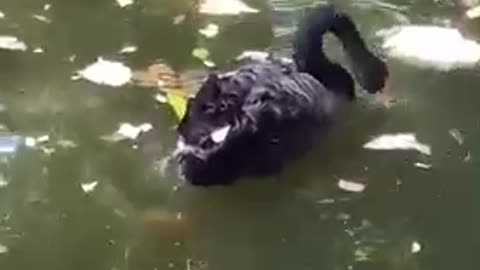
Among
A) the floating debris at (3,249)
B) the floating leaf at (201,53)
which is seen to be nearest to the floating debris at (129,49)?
the floating leaf at (201,53)

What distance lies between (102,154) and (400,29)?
1.14 meters

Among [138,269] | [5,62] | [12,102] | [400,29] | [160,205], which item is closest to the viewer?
[138,269]

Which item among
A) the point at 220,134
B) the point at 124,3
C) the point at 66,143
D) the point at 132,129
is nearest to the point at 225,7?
the point at 124,3

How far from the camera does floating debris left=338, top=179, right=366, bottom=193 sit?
2916 mm

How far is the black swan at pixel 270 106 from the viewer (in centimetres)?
281

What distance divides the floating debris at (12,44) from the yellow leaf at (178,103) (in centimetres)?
51

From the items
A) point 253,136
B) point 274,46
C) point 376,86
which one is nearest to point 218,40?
point 274,46

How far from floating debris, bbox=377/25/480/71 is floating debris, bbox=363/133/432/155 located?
0.42 meters

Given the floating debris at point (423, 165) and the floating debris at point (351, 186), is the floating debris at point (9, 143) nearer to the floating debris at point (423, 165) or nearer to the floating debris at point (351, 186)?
the floating debris at point (351, 186)

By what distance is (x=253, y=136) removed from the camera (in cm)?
285

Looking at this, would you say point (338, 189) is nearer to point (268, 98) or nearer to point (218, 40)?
point (268, 98)

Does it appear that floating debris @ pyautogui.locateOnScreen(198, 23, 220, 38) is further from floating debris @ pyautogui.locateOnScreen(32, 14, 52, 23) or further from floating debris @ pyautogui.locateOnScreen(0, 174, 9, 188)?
floating debris @ pyautogui.locateOnScreen(0, 174, 9, 188)

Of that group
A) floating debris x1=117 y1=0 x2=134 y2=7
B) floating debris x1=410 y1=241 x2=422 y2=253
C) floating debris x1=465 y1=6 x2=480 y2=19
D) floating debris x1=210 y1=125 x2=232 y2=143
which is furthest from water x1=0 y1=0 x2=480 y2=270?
floating debris x1=465 y1=6 x2=480 y2=19

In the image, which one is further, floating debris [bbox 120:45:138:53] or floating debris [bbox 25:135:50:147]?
floating debris [bbox 120:45:138:53]
